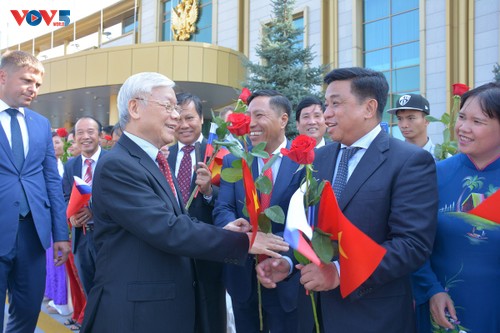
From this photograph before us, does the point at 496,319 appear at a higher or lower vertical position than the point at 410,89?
lower

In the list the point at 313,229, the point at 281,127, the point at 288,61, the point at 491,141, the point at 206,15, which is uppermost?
the point at 206,15

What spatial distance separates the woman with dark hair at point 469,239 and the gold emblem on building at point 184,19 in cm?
1844

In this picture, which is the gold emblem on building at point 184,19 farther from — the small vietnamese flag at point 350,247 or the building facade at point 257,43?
the small vietnamese flag at point 350,247

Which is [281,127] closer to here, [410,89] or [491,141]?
[491,141]

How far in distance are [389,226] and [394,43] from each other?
41.8ft

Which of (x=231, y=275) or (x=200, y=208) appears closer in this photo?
(x=231, y=275)

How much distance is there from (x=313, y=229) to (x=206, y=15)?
18.8m

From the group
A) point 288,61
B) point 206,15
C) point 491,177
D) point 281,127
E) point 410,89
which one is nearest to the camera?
point 491,177

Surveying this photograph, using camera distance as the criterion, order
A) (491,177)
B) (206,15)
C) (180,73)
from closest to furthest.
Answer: (491,177) < (180,73) < (206,15)

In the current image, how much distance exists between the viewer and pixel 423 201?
6.45 feet

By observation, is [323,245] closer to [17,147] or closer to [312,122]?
[17,147]

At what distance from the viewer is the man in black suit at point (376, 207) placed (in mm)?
1929

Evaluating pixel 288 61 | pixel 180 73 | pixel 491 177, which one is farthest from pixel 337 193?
pixel 180 73

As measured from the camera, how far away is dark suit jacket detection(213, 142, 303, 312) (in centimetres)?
277
